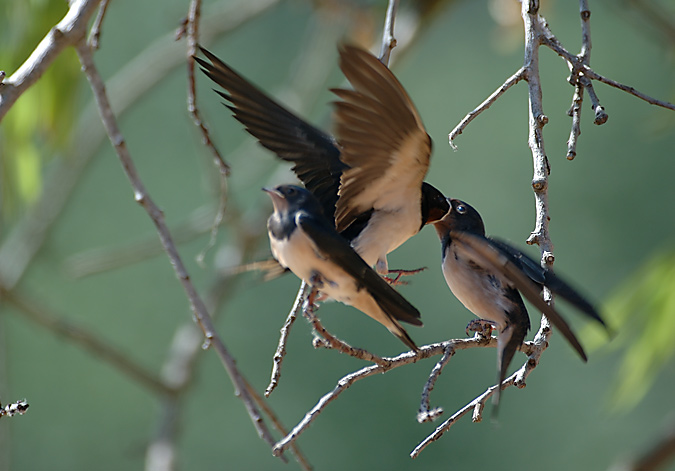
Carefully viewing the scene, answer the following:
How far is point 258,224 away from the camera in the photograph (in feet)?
7.97

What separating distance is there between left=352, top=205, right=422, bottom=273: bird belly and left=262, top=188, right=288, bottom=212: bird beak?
0.47ft

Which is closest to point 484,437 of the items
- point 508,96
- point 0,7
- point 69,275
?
point 508,96

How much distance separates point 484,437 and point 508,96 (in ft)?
8.05

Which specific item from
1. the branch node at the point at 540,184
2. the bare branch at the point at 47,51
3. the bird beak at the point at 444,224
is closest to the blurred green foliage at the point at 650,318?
the bird beak at the point at 444,224

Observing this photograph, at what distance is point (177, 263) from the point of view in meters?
0.94

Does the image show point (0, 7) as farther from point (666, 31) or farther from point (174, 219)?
point (174, 219)

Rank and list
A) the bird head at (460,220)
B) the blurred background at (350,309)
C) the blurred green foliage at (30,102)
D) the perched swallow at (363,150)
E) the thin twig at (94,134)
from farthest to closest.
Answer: the blurred background at (350,309), the thin twig at (94,134), the blurred green foliage at (30,102), the bird head at (460,220), the perched swallow at (363,150)

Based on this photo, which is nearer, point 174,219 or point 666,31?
point 666,31

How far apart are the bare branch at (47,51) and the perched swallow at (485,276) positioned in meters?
0.45

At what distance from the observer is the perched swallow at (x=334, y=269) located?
803 mm

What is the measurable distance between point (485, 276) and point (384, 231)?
0.14 metres

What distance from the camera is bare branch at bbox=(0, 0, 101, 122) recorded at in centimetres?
77

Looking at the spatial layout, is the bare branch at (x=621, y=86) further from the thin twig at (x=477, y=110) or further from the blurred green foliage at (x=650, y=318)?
the blurred green foliage at (x=650, y=318)

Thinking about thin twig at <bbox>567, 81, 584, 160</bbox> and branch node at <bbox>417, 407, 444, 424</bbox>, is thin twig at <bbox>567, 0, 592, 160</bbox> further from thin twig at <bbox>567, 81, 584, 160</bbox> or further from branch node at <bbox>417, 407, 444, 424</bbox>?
branch node at <bbox>417, 407, 444, 424</bbox>
